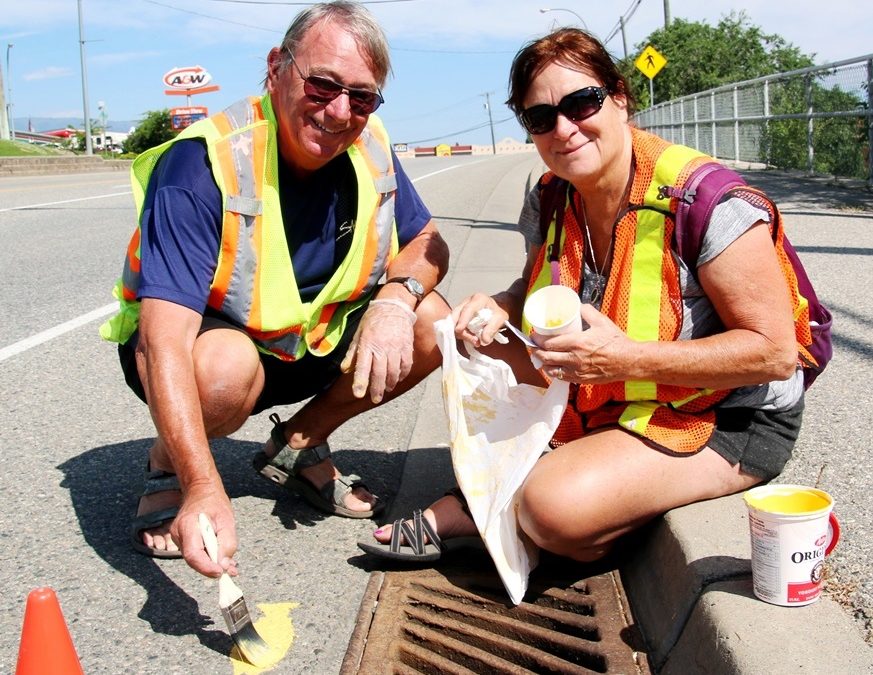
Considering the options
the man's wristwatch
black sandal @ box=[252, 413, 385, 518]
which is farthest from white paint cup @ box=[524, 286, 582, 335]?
black sandal @ box=[252, 413, 385, 518]

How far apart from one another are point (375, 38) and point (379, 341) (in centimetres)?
92

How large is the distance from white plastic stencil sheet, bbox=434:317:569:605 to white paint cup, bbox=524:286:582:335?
0.25 meters

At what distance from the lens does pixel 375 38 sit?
2984 mm

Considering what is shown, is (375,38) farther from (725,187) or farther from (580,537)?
(580,537)

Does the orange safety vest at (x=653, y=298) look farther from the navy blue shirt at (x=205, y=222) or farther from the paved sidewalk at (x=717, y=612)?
the navy blue shirt at (x=205, y=222)

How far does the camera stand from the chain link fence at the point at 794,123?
10.9 m

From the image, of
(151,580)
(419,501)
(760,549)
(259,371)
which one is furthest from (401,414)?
(760,549)

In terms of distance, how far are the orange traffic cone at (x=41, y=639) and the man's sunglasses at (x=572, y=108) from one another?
1.64 meters

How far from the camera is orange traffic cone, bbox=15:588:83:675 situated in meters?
1.89

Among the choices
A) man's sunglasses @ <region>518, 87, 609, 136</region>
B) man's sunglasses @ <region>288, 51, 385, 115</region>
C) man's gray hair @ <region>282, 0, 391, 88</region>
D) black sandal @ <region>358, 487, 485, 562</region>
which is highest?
man's gray hair @ <region>282, 0, 391, 88</region>

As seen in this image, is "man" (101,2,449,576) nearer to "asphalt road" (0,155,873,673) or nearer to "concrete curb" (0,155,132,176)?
"asphalt road" (0,155,873,673)

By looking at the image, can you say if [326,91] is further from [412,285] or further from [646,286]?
[646,286]

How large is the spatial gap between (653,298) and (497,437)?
1.91ft

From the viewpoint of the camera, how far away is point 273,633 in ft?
8.22
